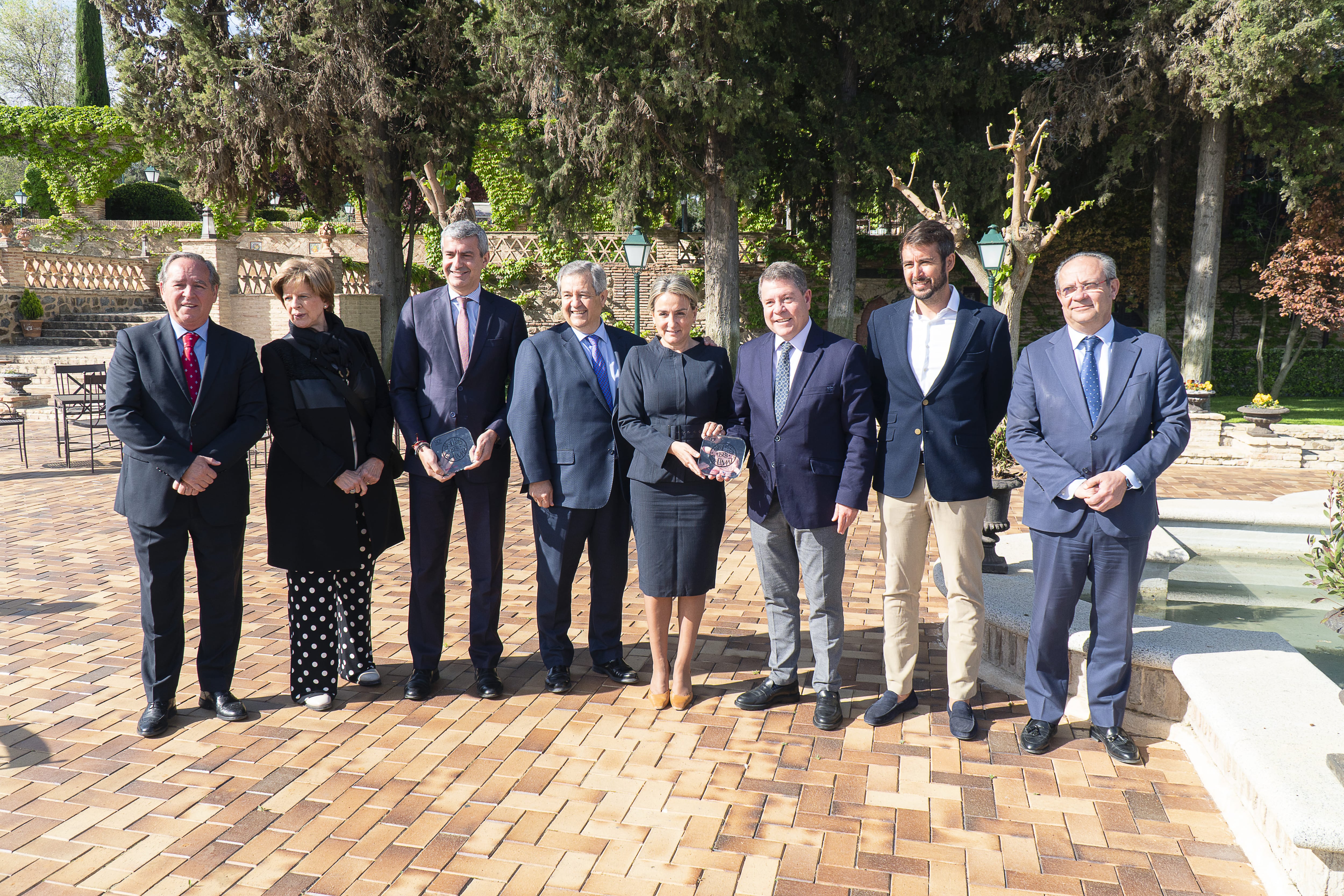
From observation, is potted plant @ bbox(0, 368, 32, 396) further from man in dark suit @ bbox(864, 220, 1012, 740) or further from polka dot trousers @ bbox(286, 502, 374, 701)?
man in dark suit @ bbox(864, 220, 1012, 740)

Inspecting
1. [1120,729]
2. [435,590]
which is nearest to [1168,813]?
[1120,729]

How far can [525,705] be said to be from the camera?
3.78m

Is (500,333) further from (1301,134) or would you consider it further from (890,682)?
(1301,134)

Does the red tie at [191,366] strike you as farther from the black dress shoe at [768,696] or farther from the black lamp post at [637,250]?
the black lamp post at [637,250]

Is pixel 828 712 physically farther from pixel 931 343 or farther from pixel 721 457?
pixel 931 343

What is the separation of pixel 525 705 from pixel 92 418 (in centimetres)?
854

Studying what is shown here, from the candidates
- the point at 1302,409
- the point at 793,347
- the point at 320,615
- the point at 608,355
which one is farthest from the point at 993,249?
the point at 1302,409

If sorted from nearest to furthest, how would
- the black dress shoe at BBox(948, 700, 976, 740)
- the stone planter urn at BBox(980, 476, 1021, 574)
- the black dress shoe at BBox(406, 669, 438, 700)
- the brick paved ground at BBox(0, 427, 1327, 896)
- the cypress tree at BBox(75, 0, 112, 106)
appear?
the brick paved ground at BBox(0, 427, 1327, 896) < the black dress shoe at BBox(948, 700, 976, 740) < the black dress shoe at BBox(406, 669, 438, 700) < the stone planter urn at BBox(980, 476, 1021, 574) < the cypress tree at BBox(75, 0, 112, 106)

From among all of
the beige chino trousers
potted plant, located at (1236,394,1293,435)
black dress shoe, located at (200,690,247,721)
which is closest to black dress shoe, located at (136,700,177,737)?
black dress shoe, located at (200,690,247,721)

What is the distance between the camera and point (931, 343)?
3535 mm

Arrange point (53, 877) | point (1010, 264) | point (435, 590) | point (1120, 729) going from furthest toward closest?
1. point (1010, 264)
2. point (435, 590)
3. point (1120, 729)
4. point (53, 877)

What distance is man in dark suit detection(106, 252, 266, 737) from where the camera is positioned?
11.2 feet

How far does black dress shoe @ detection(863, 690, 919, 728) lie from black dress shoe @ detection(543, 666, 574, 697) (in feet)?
4.24

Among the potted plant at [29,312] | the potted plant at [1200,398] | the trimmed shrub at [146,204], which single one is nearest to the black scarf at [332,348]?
the potted plant at [1200,398]
